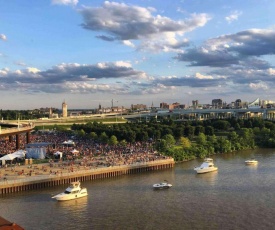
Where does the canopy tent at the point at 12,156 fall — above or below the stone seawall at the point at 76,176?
above

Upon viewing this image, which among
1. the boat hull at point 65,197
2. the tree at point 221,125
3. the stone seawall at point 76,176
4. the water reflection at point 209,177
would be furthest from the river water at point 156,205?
the tree at point 221,125

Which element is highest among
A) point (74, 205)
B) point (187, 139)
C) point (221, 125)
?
point (221, 125)

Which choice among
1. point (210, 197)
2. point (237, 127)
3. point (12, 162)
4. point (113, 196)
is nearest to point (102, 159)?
point (12, 162)

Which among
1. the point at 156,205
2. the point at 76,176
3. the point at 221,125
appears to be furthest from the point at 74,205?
the point at 221,125

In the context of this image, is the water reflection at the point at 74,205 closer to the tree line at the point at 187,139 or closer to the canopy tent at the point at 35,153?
the canopy tent at the point at 35,153

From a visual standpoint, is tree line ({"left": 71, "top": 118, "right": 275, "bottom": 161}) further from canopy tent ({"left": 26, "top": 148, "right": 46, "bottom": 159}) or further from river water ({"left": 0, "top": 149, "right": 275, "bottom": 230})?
canopy tent ({"left": 26, "top": 148, "right": 46, "bottom": 159})

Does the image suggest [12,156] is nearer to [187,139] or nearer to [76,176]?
[76,176]
